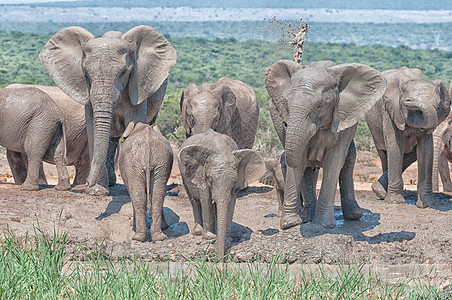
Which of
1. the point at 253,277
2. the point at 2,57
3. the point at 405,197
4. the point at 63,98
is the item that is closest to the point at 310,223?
the point at 253,277

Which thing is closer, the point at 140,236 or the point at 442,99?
the point at 140,236

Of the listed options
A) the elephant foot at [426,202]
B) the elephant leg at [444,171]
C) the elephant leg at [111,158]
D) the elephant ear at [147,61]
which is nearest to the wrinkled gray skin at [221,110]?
the elephant ear at [147,61]

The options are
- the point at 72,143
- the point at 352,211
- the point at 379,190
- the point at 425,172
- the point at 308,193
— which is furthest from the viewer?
the point at 72,143

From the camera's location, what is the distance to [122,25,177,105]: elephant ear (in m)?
10.0

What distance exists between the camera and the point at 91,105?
10.1m

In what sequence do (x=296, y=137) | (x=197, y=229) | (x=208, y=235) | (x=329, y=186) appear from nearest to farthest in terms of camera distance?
(x=296, y=137) → (x=208, y=235) → (x=197, y=229) → (x=329, y=186)

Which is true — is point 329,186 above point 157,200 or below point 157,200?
above

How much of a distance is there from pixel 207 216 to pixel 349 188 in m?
1.97

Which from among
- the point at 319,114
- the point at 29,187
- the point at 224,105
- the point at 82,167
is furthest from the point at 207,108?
the point at 82,167

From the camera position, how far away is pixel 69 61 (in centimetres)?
1028

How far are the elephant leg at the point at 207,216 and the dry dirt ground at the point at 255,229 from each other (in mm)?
132

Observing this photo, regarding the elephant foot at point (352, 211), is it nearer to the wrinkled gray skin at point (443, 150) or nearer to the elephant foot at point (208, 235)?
the elephant foot at point (208, 235)

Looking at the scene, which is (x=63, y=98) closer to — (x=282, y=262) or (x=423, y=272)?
(x=282, y=262)

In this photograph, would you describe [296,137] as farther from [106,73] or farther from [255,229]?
[106,73]
